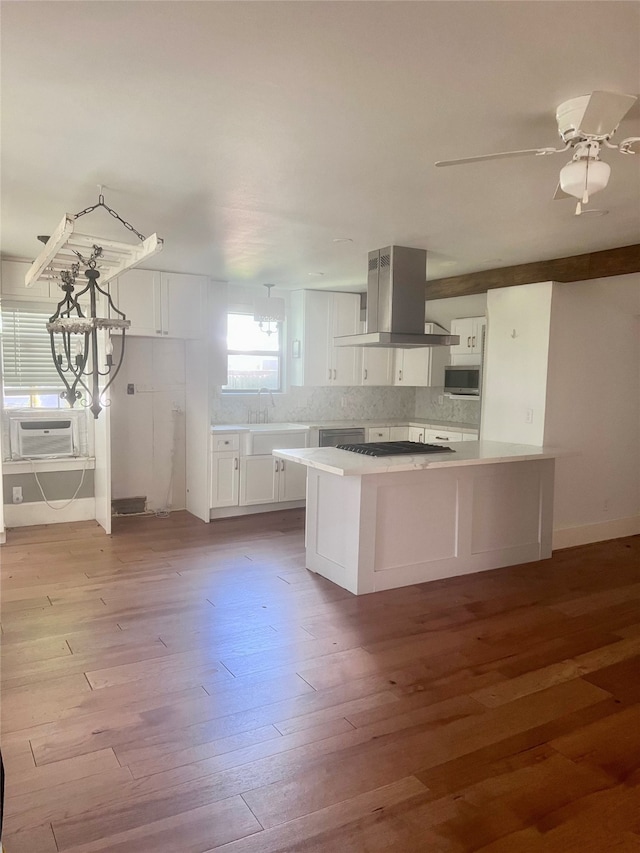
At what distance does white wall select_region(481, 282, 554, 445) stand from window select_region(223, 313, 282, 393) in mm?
2436

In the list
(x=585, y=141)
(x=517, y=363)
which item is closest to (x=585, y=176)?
(x=585, y=141)

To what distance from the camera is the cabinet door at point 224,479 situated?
5887 millimetres

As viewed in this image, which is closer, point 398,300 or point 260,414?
point 398,300

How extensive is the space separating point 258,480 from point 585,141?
4614 mm

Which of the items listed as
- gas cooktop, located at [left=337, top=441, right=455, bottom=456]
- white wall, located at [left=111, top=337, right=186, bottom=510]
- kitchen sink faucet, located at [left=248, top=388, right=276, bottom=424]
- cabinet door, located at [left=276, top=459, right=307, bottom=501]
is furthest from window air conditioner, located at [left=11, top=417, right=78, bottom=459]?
gas cooktop, located at [left=337, top=441, right=455, bottom=456]

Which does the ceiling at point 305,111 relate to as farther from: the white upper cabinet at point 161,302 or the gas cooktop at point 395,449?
the gas cooktop at point 395,449

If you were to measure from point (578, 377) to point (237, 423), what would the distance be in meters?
3.48

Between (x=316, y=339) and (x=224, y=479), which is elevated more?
(x=316, y=339)

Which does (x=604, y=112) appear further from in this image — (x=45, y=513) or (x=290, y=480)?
(x=45, y=513)

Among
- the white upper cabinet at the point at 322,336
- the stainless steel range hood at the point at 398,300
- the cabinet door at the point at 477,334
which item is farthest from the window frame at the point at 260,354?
the stainless steel range hood at the point at 398,300

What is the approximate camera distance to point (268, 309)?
6.45m

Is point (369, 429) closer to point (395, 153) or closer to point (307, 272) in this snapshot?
point (307, 272)

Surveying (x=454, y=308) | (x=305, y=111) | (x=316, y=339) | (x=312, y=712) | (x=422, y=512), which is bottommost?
(x=312, y=712)

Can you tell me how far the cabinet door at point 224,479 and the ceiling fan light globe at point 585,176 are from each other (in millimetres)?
4391
